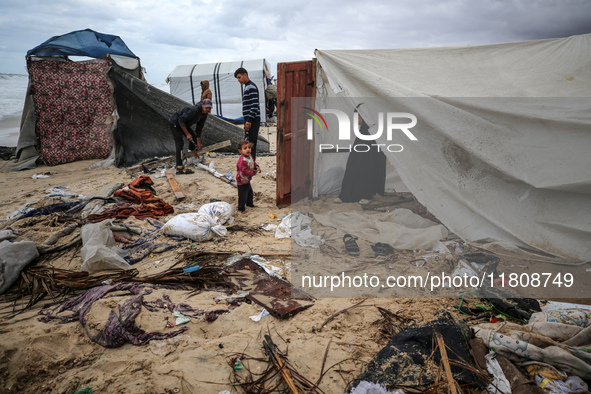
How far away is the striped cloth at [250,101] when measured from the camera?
5371 mm

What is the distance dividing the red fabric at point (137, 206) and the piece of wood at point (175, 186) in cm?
38

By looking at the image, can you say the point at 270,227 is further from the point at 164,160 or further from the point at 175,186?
the point at 164,160

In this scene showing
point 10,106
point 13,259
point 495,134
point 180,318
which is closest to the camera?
point 180,318

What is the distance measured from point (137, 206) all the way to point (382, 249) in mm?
3331

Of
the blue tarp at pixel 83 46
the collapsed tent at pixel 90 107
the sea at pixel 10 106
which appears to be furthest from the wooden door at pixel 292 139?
the sea at pixel 10 106

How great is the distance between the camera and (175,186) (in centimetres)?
567

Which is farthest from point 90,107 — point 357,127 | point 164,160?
point 357,127

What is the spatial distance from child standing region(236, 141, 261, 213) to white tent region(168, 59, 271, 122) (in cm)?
838

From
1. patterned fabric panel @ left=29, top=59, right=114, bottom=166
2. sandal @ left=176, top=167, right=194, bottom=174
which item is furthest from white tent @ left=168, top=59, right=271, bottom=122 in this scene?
sandal @ left=176, top=167, right=194, bottom=174

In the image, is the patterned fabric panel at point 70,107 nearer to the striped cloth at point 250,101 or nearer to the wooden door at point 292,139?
the striped cloth at point 250,101

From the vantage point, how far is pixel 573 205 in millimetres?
3289

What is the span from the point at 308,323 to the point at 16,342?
74.0 inches

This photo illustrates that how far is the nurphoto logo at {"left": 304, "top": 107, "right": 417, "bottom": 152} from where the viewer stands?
367cm

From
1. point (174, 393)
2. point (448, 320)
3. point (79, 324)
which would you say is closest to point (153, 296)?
point (79, 324)
